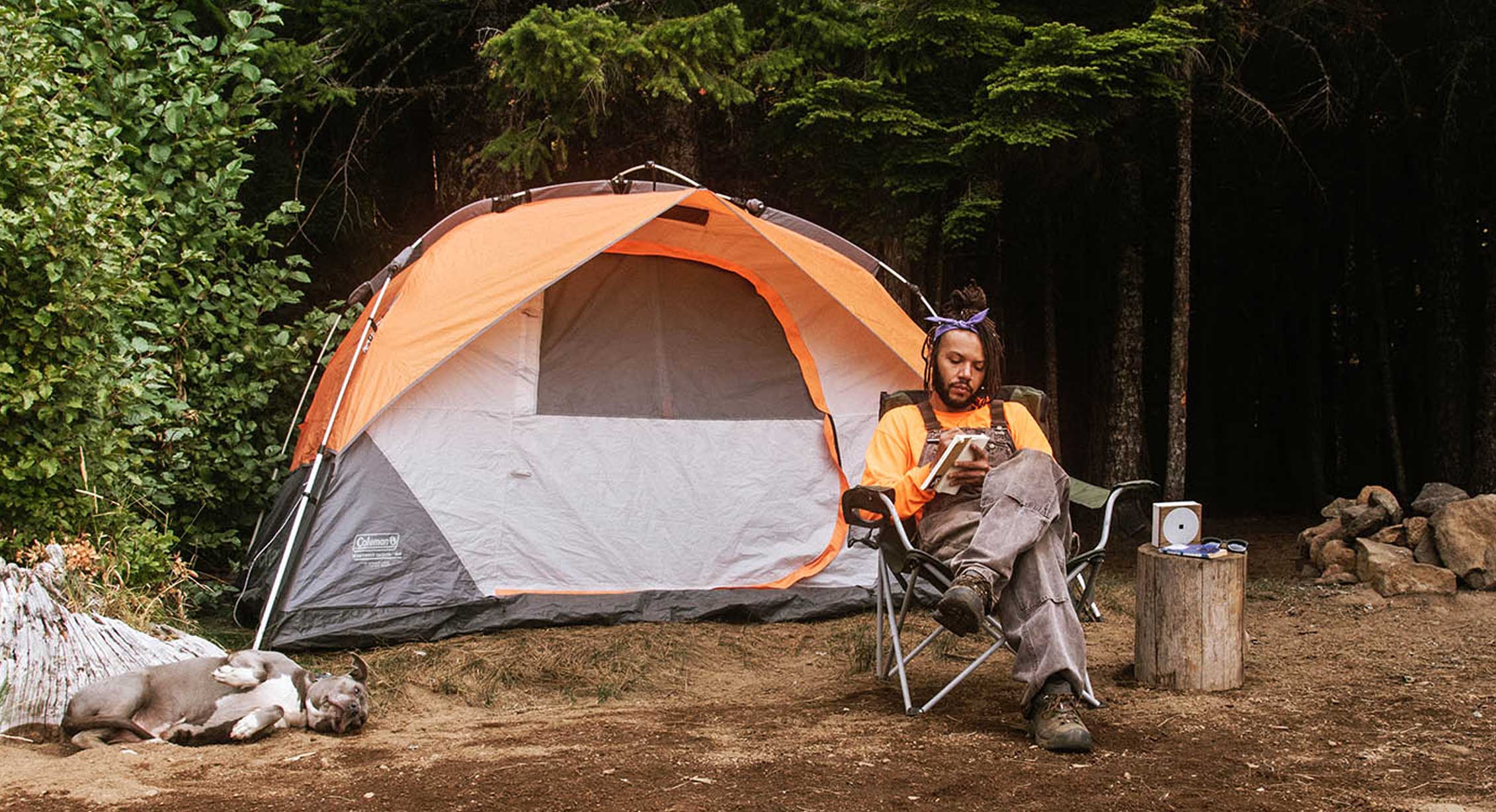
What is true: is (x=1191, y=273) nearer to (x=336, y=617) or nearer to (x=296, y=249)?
(x=296, y=249)

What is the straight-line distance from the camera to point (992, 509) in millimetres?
3293

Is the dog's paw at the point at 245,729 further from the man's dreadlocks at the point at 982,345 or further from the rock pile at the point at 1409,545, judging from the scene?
the rock pile at the point at 1409,545

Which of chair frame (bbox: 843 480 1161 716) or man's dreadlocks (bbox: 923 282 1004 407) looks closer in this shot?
chair frame (bbox: 843 480 1161 716)

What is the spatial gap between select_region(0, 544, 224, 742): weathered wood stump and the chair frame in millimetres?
2070

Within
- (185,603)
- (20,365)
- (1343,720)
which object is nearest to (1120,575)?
(1343,720)

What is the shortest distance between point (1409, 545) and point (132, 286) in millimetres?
5020

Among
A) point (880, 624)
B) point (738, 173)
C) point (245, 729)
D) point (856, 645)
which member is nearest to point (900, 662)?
point (880, 624)

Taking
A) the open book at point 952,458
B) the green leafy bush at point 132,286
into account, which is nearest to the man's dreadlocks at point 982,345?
the open book at point 952,458

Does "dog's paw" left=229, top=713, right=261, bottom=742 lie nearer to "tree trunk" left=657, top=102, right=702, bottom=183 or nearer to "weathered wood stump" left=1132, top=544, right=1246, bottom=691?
"weathered wood stump" left=1132, top=544, right=1246, bottom=691

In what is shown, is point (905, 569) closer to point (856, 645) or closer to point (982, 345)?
point (982, 345)

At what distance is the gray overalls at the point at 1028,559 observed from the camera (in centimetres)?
314

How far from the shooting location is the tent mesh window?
16.9 ft

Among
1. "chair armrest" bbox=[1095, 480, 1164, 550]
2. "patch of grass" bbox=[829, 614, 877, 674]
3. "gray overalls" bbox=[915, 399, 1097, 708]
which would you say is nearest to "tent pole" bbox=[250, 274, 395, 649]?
"patch of grass" bbox=[829, 614, 877, 674]

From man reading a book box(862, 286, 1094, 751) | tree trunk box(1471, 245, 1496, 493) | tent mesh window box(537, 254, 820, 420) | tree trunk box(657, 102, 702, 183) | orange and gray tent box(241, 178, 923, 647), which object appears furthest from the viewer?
tree trunk box(1471, 245, 1496, 493)
